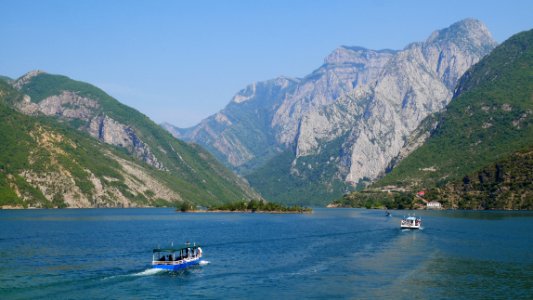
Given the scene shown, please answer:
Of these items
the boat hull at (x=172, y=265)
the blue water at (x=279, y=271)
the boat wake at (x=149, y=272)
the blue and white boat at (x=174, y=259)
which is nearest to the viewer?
the blue water at (x=279, y=271)

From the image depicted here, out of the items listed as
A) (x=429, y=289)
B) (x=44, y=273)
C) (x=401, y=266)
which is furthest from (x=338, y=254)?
(x=44, y=273)

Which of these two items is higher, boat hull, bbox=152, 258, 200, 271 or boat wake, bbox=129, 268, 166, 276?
boat hull, bbox=152, 258, 200, 271

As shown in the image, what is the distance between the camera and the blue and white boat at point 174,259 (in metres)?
132

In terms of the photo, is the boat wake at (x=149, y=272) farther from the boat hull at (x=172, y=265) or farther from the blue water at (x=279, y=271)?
the boat hull at (x=172, y=265)

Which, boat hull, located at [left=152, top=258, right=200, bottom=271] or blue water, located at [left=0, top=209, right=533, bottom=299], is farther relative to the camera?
boat hull, located at [left=152, top=258, right=200, bottom=271]

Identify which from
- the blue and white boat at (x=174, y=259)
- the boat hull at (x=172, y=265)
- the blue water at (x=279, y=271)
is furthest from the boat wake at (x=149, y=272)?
the blue and white boat at (x=174, y=259)

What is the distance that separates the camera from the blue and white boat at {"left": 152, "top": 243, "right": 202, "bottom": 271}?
131500 millimetres

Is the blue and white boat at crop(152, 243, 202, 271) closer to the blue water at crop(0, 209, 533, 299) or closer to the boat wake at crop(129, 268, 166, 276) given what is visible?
the boat wake at crop(129, 268, 166, 276)

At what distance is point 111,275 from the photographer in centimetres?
12050

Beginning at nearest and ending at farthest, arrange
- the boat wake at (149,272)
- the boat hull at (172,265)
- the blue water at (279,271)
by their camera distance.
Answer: the blue water at (279,271) → the boat wake at (149,272) → the boat hull at (172,265)

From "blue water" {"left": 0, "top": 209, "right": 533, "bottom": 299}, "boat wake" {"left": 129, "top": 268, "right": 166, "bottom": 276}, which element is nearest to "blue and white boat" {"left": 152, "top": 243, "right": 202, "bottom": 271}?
"boat wake" {"left": 129, "top": 268, "right": 166, "bottom": 276}

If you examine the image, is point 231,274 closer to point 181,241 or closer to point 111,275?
point 111,275

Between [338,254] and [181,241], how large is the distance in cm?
5697

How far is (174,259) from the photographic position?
445 ft
